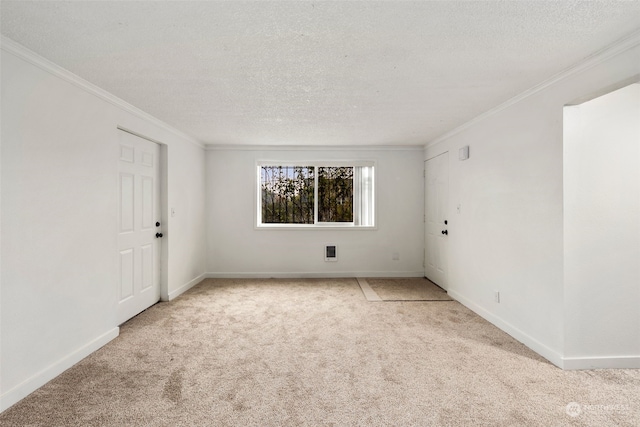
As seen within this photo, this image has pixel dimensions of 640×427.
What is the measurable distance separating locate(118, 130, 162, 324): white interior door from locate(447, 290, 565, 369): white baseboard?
3.90 metres

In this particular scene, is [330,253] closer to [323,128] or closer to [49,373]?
[323,128]

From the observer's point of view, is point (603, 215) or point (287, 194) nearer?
point (603, 215)

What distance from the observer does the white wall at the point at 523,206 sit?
7.90 ft

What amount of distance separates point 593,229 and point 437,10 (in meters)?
2.04

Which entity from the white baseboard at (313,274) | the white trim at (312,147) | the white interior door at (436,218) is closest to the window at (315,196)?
the white trim at (312,147)

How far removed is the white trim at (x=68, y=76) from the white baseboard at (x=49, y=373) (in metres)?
2.12

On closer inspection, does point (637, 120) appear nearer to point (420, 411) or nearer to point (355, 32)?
point (355, 32)

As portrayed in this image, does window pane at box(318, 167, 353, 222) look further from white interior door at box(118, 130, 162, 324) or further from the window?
white interior door at box(118, 130, 162, 324)

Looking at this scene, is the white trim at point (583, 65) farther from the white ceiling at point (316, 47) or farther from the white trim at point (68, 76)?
the white trim at point (68, 76)

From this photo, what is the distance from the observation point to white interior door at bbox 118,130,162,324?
3271mm

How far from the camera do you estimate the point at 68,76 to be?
2391mm

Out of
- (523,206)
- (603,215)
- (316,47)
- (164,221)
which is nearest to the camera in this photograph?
(316,47)

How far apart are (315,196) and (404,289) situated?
213 centimetres

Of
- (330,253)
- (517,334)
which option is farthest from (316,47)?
(330,253)
